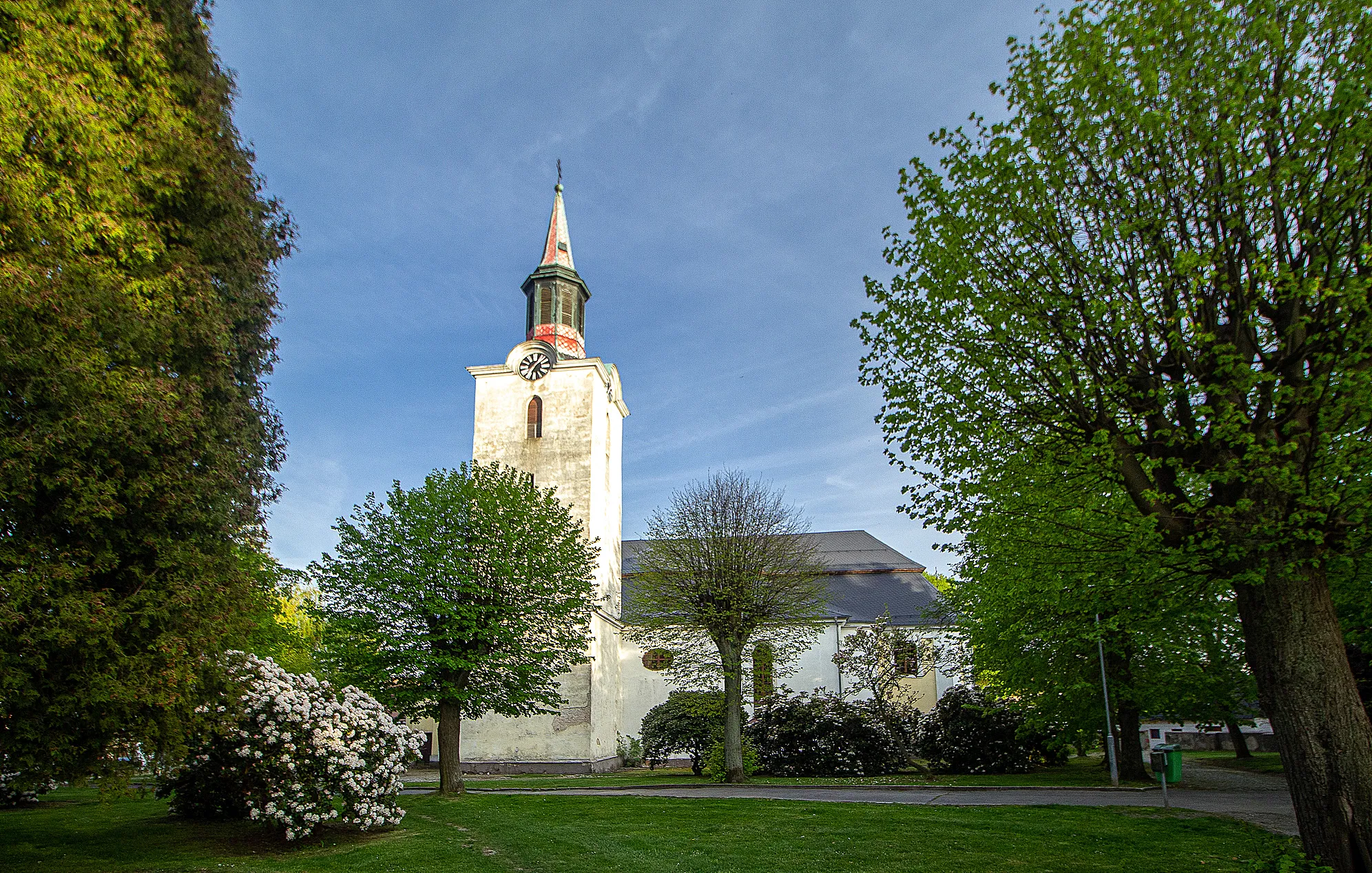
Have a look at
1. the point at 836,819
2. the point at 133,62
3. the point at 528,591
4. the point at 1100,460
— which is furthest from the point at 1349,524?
the point at 528,591

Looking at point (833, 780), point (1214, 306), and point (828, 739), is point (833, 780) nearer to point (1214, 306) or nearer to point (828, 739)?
point (828, 739)

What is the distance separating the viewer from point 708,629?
25.0m

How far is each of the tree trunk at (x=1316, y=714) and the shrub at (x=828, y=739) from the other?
1973cm

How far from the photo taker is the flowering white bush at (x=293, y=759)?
11914mm

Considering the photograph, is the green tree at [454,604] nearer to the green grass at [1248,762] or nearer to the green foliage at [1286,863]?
the green foliage at [1286,863]

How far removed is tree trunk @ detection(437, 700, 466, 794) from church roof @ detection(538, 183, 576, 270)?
70.6 ft

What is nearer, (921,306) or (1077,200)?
(1077,200)

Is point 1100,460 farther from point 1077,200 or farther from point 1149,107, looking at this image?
point 1149,107

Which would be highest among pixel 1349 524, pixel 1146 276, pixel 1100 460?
pixel 1146 276

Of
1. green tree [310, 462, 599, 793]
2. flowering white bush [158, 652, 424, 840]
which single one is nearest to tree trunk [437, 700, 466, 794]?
green tree [310, 462, 599, 793]

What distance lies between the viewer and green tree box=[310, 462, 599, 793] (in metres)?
19.8

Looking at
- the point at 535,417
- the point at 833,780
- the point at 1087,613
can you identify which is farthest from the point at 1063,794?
the point at 535,417

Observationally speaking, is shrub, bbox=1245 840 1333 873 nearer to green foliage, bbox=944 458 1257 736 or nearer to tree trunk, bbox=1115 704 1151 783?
green foliage, bbox=944 458 1257 736

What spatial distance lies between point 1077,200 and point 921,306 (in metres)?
1.96
